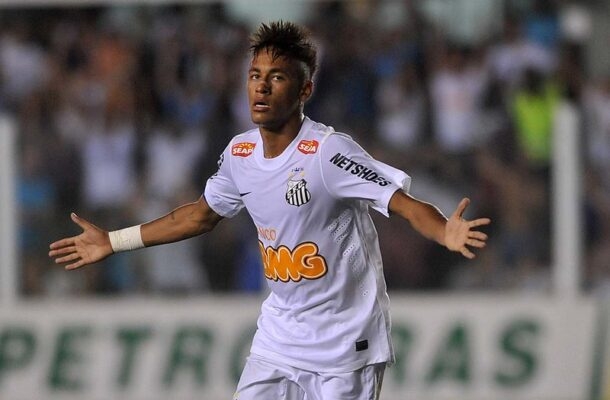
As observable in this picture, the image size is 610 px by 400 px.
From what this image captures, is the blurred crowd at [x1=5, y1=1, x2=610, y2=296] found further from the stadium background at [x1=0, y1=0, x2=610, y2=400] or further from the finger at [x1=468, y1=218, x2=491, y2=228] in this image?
the finger at [x1=468, y1=218, x2=491, y2=228]

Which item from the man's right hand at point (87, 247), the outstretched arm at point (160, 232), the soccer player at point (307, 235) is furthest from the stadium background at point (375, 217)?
the soccer player at point (307, 235)

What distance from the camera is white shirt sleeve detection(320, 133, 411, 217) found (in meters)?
5.46

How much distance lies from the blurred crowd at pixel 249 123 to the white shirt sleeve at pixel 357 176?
170 inches

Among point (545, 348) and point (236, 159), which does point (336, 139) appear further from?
point (545, 348)

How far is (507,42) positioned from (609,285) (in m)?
2.20

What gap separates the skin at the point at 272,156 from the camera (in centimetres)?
514

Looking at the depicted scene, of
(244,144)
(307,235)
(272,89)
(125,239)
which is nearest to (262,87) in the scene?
(272,89)

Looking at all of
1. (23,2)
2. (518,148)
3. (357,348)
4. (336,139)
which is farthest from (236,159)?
(23,2)

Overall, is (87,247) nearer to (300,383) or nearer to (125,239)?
(125,239)

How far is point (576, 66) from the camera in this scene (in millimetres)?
10867

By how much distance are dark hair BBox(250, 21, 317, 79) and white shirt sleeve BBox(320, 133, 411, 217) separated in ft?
1.28

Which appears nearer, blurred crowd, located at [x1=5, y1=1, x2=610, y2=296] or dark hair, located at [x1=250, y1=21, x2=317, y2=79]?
dark hair, located at [x1=250, y1=21, x2=317, y2=79]

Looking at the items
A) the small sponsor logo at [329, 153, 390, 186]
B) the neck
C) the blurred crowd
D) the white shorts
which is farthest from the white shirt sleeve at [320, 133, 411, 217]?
the blurred crowd

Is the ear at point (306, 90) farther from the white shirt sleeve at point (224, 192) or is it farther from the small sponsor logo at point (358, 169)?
the white shirt sleeve at point (224, 192)
